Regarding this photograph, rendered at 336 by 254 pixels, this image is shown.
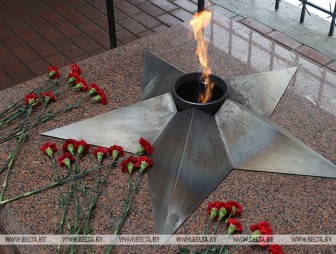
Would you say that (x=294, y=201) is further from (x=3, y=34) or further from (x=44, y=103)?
(x=3, y=34)

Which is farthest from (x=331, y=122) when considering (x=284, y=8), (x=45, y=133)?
(x=284, y=8)

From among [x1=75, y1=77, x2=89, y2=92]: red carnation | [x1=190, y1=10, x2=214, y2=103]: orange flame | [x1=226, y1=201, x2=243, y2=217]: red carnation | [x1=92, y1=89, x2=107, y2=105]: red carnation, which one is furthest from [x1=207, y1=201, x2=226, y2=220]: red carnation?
[x1=75, y1=77, x2=89, y2=92]: red carnation

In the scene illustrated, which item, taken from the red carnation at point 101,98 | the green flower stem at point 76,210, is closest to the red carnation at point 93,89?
the red carnation at point 101,98

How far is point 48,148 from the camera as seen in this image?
2146mm

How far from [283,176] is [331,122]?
0.46 metres

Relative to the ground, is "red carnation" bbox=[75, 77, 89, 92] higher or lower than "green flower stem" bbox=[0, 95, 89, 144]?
higher

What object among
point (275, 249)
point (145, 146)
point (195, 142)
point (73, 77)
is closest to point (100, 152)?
point (145, 146)

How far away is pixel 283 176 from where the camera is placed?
206cm

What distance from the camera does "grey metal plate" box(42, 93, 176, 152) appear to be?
2213mm

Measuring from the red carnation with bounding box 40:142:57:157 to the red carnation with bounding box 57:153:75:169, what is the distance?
0.21 feet

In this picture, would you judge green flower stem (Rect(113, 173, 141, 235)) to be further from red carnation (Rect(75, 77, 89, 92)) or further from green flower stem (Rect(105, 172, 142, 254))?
red carnation (Rect(75, 77, 89, 92))

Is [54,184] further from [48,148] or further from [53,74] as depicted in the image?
[53,74]

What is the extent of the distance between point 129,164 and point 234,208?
497mm

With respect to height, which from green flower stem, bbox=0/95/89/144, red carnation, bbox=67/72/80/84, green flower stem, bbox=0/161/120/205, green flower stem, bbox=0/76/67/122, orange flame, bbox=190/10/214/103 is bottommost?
green flower stem, bbox=0/161/120/205
